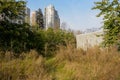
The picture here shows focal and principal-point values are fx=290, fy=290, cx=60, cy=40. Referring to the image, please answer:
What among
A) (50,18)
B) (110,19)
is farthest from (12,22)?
(50,18)

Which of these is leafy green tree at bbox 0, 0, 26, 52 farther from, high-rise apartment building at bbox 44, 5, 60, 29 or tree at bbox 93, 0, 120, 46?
high-rise apartment building at bbox 44, 5, 60, 29

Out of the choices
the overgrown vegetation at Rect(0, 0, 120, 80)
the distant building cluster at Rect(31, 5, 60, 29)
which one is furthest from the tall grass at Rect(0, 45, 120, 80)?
the distant building cluster at Rect(31, 5, 60, 29)

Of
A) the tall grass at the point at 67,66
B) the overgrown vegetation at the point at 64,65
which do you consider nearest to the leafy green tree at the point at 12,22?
the overgrown vegetation at the point at 64,65

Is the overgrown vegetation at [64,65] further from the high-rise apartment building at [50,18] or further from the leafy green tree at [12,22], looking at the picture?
the high-rise apartment building at [50,18]

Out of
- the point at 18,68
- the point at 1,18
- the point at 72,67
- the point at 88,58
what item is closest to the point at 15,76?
the point at 18,68

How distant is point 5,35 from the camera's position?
13945 mm

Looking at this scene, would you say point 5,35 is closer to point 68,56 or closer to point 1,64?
point 68,56

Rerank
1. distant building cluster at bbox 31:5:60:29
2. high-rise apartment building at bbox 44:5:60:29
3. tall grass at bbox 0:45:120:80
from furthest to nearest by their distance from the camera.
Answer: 1. high-rise apartment building at bbox 44:5:60:29
2. distant building cluster at bbox 31:5:60:29
3. tall grass at bbox 0:45:120:80

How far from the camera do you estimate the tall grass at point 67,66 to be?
22.3 feet

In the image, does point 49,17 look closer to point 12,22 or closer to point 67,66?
point 12,22

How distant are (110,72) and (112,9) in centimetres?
622

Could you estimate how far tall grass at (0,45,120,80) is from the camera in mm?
6790

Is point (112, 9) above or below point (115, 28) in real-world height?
above

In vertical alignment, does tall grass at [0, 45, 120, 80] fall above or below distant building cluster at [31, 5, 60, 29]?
below
